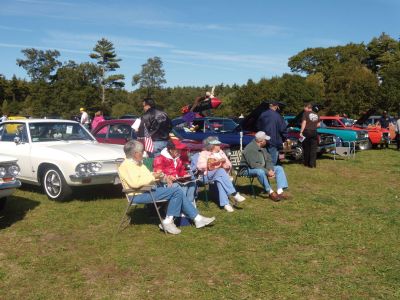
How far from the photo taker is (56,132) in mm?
8977

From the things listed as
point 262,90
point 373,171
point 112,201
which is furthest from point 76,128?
point 262,90

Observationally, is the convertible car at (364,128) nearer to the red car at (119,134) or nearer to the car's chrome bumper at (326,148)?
the car's chrome bumper at (326,148)

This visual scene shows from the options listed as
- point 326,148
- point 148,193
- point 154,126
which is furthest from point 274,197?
point 326,148

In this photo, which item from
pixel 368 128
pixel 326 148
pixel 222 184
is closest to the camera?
pixel 222 184

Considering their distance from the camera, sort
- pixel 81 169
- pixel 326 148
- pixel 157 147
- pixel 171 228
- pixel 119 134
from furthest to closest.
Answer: pixel 326 148
pixel 119 134
pixel 157 147
pixel 81 169
pixel 171 228

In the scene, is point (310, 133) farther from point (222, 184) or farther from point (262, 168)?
point (222, 184)

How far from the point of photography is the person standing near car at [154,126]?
329 inches

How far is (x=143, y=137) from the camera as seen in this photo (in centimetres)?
845

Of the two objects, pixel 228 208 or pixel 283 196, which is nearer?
pixel 228 208

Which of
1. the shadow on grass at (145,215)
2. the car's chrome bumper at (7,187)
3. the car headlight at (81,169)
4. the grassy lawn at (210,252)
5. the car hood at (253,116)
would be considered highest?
the car hood at (253,116)

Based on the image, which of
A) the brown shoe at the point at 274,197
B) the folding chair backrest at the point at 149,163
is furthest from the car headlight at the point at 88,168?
the brown shoe at the point at 274,197

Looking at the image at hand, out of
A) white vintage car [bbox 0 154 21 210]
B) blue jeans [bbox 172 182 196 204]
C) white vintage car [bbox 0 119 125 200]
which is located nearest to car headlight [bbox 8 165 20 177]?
white vintage car [bbox 0 154 21 210]

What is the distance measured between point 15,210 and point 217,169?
11.6ft

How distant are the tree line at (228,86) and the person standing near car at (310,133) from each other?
2753cm
